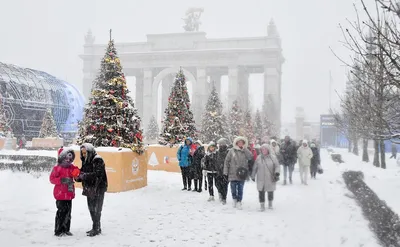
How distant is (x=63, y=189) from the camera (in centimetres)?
707

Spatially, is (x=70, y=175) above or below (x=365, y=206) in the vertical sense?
above

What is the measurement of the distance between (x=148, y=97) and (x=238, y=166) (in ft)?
229

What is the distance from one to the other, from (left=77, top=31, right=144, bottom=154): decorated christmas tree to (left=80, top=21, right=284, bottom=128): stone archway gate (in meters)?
56.6

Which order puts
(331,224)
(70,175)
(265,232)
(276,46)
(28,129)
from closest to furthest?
1. (70,175)
2. (265,232)
3. (331,224)
4. (28,129)
5. (276,46)

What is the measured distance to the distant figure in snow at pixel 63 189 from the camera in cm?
705

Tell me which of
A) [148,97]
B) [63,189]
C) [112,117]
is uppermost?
[148,97]

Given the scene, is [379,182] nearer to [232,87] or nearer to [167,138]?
[167,138]

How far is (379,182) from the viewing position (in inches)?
634

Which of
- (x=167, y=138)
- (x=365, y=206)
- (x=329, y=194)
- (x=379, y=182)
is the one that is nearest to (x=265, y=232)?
(x=365, y=206)

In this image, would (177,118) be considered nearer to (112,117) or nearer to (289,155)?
(289,155)

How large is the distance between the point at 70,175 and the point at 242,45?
71.2 m

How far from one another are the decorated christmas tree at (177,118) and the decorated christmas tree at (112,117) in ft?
19.1

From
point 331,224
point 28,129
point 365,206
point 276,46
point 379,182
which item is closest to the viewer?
point 331,224

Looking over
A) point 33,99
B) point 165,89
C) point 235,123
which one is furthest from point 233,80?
point 235,123
